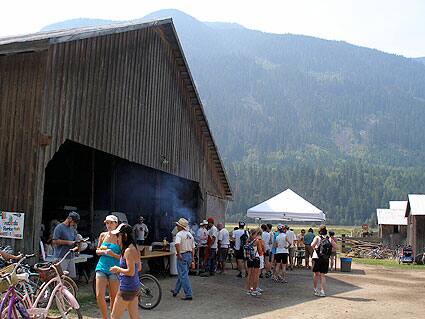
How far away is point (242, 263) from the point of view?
1777 cm

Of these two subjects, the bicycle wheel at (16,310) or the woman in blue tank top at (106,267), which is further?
the woman in blue tank top at (106,267)

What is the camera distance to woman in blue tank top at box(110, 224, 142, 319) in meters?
7.05

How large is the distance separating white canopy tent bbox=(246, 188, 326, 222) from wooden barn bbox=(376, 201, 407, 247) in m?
23.6

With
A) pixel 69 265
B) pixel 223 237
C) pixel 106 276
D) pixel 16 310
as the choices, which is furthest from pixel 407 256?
pixel 16 310

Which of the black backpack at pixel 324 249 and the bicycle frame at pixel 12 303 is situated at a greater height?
the black backpack at pixel 324 249

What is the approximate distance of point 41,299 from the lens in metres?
7.86

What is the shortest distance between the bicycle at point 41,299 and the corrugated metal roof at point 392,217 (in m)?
41.0

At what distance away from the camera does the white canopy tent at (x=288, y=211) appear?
904 inches

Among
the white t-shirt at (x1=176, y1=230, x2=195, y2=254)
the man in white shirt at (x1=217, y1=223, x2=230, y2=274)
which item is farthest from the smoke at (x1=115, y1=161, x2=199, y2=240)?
the white t-shirt at (x1=176, y1=230, x2=195, y2=254)

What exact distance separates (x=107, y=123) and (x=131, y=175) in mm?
7832

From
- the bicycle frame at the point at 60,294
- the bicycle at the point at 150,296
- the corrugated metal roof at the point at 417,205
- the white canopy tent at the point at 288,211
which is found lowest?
the bicycle at the point at 150,296

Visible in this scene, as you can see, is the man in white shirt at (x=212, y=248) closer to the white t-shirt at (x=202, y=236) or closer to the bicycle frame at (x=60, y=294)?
the white t-shirt at (x=202, y=236)

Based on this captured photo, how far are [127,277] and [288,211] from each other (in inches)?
661

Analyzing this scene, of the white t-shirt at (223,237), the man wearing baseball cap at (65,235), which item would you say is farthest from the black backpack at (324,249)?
the man wearing baseball cap at (65,235)
